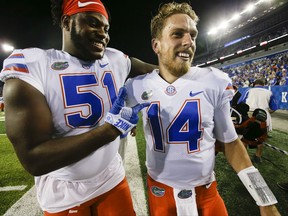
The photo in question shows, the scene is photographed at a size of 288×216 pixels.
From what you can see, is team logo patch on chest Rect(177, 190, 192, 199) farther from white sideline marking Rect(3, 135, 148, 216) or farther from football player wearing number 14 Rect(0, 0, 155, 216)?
white sideline marking Rect(3, 135, 148, 216)

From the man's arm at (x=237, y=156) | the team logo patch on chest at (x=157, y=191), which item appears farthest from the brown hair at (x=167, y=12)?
the team logo patch on chest at (x=157, y=191)

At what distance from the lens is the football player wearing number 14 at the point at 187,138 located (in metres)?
1.41

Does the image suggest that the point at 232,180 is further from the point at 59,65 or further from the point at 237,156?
the point at 59,65

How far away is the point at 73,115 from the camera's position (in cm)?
130

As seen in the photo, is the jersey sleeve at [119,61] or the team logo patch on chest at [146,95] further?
the jersey sleeve at [119,61]

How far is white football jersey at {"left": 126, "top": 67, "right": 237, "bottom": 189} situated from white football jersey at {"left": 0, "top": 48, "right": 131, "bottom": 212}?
0.32m

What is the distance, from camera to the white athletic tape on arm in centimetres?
125

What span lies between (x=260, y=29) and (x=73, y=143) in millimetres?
33455

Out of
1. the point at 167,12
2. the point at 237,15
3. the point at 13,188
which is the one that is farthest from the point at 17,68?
the point at 237,15

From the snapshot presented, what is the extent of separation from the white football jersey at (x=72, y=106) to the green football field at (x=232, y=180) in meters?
1.98

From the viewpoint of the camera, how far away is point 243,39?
100 ft

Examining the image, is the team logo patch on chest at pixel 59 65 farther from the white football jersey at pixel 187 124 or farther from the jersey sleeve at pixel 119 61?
the white football jersey at pixel 187 124

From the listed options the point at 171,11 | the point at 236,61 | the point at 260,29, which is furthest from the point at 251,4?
the point at 171,11

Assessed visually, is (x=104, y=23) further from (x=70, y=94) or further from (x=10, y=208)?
(x=10, y=208)
